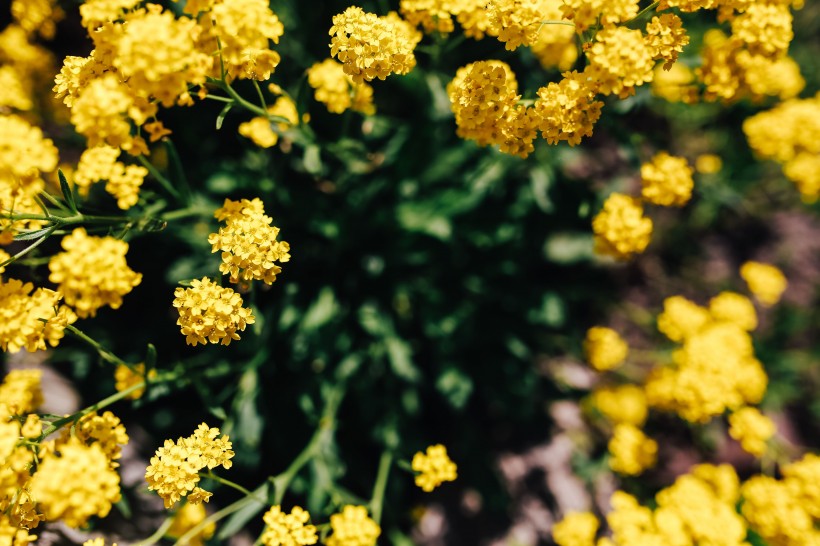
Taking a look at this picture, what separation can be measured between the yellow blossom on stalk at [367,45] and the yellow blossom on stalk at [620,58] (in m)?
0.70

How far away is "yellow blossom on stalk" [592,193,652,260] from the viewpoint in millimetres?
2365

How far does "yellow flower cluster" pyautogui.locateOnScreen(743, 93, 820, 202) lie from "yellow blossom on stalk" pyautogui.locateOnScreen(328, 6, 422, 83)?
270 cm

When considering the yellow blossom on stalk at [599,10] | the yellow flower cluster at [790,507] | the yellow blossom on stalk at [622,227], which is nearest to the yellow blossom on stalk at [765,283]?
the yellow flower cluster at [790,507]

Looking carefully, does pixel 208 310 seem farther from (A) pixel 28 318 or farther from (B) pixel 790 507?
(B) pixel 790 507

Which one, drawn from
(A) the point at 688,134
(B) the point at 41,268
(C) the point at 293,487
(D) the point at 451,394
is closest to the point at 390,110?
(D) the point at 451,394

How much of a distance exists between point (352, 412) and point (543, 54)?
2.53m

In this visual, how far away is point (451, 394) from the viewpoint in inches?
128

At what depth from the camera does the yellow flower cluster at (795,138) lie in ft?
10.8

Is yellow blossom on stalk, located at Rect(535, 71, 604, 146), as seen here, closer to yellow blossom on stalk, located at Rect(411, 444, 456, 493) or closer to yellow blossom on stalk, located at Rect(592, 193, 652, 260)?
yellow blossom on stalk, located at Rect(592, 193, 652, 260)

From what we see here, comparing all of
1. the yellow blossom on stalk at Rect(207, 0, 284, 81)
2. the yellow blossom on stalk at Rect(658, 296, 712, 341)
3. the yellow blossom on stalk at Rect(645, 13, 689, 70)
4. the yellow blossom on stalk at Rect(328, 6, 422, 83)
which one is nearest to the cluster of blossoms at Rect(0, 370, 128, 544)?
the yellow blossom on stalk at Rect(207, 0, 284, 81)

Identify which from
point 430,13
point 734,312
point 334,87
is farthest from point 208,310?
point 734,312

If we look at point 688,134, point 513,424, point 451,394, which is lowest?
point 513,424

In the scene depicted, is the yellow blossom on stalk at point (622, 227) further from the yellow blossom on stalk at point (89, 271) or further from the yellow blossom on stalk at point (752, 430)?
the yellow blossom on stalk at point (89, 271)

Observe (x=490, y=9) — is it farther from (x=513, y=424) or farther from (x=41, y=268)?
(x=513, y=424)
